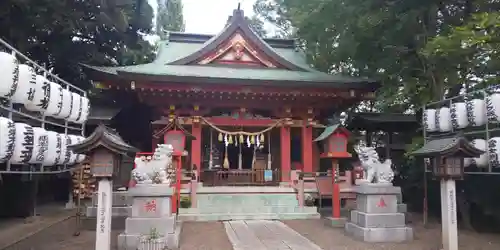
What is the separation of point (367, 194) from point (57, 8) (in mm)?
11916

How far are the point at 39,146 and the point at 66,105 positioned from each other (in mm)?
2146

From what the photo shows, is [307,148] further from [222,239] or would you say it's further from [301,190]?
[222,239]

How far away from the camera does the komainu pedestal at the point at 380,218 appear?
8.66m

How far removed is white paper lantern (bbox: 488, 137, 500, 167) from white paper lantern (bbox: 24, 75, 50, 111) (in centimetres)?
1036

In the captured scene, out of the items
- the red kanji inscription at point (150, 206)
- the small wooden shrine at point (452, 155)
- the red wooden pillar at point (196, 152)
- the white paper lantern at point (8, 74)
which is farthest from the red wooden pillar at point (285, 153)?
the white paper lantern at point (8, 74)

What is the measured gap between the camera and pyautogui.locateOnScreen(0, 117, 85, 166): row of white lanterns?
6.93m

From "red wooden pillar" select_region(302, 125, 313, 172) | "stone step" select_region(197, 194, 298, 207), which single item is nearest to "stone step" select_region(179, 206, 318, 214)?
"stone step" select_region(197, 194, 298, 207)

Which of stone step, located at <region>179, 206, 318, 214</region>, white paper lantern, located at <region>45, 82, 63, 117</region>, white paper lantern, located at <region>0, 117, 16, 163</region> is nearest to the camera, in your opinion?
white paper lantern, located at <region>0, 117, 16, 163</region>

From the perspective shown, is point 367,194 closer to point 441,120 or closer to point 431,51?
point 441,120

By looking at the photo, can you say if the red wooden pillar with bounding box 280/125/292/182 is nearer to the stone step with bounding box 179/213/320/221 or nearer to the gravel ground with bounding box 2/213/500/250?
the stone step with bounding box 179/213/320/221

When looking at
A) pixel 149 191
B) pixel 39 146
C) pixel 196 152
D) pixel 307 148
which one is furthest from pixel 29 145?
pixel 307 148

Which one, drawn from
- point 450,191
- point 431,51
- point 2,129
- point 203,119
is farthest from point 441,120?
point 2,129

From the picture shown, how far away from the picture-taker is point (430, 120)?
11.0m

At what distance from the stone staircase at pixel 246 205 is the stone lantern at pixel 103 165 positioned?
16.0ft
